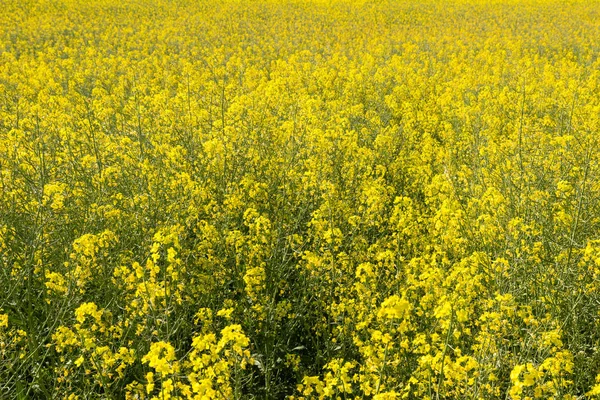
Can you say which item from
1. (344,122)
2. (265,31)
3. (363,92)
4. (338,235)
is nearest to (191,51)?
(265,31)

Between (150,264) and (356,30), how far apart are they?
14.1 metres

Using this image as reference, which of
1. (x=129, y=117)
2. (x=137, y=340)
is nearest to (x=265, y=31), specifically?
(x=129, y=117)

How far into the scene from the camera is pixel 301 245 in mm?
3654

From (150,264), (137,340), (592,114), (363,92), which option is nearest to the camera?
(150,264)

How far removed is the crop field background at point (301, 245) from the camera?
237 centimetres

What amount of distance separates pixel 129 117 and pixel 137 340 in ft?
12.7

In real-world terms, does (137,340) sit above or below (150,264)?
below

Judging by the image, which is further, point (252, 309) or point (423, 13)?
point (423, 13)

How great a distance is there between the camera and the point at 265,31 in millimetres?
14820

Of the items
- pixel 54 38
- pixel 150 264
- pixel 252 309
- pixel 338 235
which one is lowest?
pixel 252 309

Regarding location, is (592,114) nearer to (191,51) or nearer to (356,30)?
(191,51)

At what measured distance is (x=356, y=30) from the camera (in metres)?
15.2

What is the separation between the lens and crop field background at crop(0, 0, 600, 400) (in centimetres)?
237

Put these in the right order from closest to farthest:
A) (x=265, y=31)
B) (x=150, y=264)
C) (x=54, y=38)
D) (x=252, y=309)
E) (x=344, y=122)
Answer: (x=150, y=264), (x=252, y=309), (x=344, y=122), (x=54, y=38), (x=265, y=31)
